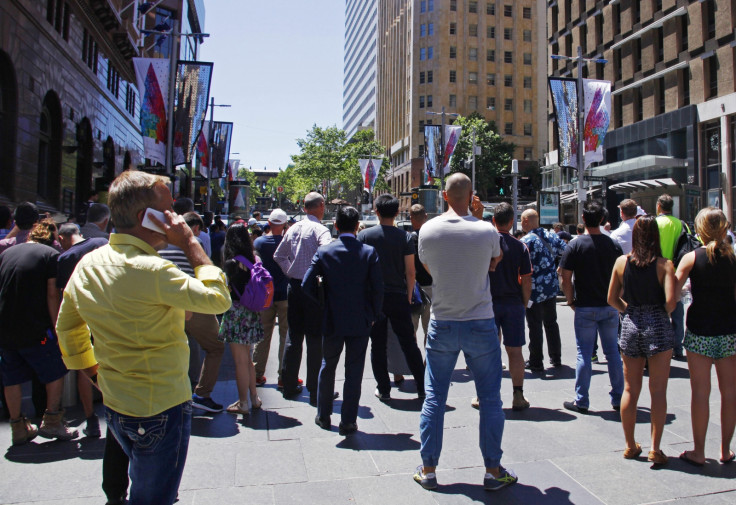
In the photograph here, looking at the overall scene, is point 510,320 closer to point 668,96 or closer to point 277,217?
point 277,217

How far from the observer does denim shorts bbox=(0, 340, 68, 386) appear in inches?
194

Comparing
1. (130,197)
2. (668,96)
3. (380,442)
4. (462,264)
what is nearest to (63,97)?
(380,442)

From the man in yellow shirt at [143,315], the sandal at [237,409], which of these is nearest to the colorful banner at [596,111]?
the sandal at [237,409]

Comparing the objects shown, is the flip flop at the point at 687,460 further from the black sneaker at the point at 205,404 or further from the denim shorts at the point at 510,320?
the black sneaker at the point at 205,404

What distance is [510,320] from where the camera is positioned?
598 centimetres

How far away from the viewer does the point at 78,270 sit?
8.61ft

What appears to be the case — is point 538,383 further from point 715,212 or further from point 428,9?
point 428,9

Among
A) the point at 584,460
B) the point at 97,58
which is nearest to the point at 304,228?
the point at 584,460

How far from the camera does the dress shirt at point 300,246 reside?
6543 millimetres

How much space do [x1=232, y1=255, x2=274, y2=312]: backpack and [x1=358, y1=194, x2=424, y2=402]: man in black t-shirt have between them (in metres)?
1.14

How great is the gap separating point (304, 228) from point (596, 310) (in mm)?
3223

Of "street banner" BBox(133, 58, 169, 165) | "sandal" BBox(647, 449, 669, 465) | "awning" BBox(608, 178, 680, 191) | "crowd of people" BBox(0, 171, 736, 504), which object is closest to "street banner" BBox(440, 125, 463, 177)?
"awning" BBox(608, 178, 680, 191)

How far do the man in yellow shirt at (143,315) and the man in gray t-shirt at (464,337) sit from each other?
1.97 meters

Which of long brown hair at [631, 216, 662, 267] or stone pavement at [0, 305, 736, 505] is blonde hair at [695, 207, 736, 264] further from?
stone pavement at [0, 305, 736, 505]
